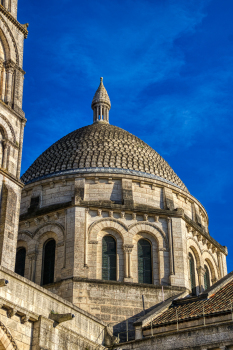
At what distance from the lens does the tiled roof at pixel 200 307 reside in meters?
27.5

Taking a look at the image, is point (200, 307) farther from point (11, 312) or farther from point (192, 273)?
point (11, 312)

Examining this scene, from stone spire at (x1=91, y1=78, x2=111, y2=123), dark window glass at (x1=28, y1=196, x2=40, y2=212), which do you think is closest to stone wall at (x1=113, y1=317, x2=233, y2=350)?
dark window glass at (x1=28, y1=196, x2=40, y2=212)

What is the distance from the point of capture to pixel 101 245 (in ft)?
118

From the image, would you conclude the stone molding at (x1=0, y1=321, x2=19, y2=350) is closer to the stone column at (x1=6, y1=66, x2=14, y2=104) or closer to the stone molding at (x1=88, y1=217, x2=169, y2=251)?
the stone column at (x1=6, y1=66, x2=14, y2=104)

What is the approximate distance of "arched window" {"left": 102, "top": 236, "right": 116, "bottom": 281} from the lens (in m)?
35.2

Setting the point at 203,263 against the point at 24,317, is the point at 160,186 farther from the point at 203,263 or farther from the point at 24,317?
the point at 24,317

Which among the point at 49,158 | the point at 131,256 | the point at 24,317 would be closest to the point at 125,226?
the point at 131,256

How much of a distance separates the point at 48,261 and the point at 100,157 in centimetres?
811

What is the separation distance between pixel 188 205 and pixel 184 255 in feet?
18.3

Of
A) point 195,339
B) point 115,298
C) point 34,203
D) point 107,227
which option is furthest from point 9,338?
point 34,203

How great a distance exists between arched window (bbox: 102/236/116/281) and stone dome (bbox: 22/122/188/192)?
5.03m

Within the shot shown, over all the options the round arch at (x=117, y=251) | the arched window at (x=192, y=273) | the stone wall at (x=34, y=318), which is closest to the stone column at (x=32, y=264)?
the round arch at (x=117, y=251)

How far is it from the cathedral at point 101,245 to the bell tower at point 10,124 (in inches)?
2.5

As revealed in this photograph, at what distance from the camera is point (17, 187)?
2853 centimetres
